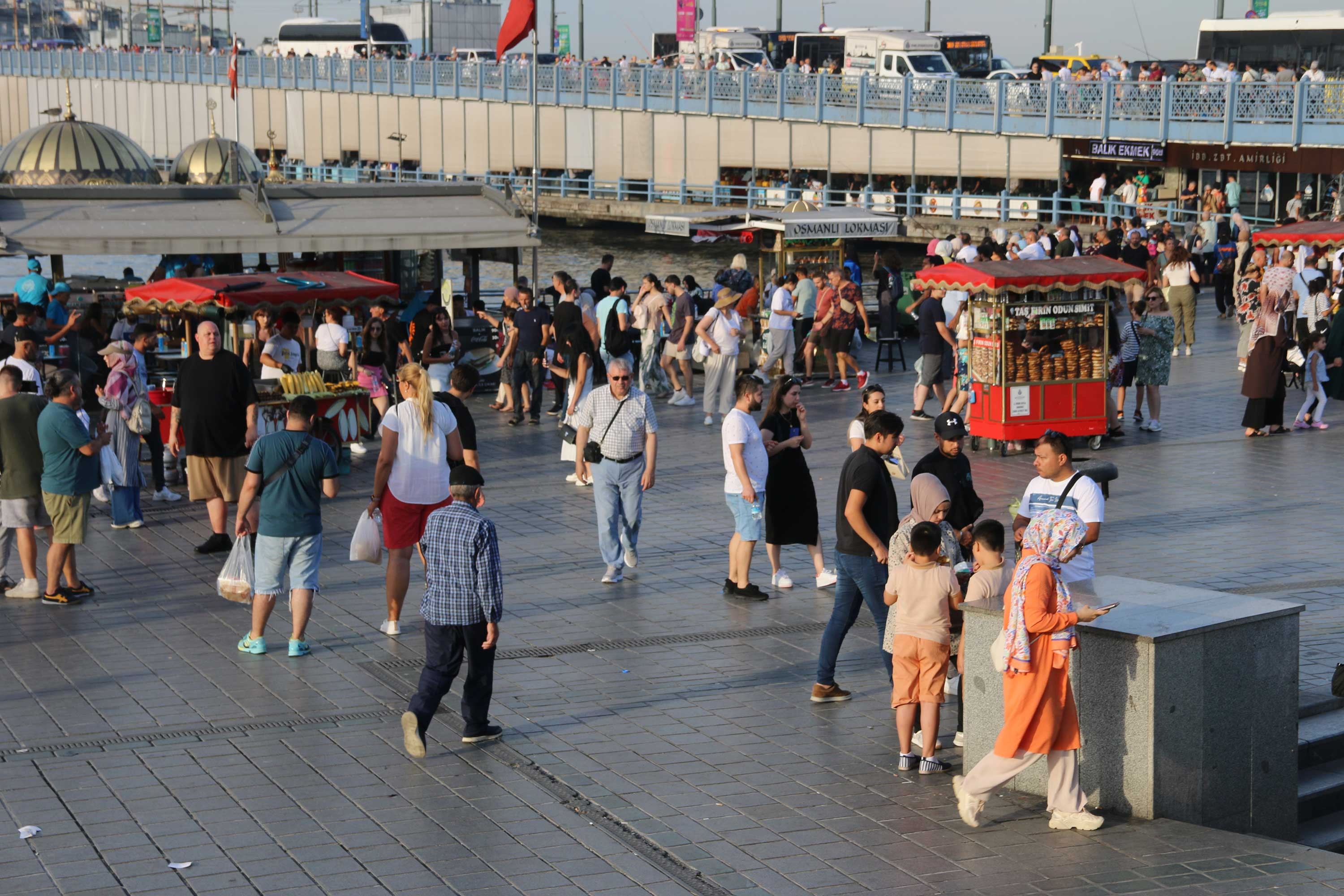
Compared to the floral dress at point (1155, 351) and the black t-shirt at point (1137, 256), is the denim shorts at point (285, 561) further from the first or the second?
the black t-shirt at point (1137, 256)

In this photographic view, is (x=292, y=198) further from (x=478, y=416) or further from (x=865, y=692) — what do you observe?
(x=865, y=692)

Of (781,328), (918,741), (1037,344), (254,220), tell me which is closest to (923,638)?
(918,741)

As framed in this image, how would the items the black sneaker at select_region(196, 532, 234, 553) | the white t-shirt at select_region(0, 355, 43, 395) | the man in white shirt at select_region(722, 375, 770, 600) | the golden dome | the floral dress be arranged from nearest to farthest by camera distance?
the man in white shirt at select_region(722, 375, 770, 600), the black sneaker at select_region(196, 532, 234, 553), the white t-shirt at select_region(0, 355, 43, 395), the floral dress, the golden dome

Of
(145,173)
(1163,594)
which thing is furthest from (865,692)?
(145,173)

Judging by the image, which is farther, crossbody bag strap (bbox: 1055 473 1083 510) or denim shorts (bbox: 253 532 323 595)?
denim shorts (bbox: 253 532 323 595)

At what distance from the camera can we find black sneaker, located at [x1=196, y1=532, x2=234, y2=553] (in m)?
12.3

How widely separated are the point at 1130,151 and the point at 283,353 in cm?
3176

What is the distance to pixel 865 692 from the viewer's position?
8.84 m

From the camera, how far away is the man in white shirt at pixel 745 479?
34.3 ft

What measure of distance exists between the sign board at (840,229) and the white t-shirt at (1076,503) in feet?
50.6

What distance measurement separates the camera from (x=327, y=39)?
87.8m

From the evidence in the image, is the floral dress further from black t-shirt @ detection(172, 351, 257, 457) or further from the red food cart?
black t-shirt @ detection(172, 351, 257, 457)

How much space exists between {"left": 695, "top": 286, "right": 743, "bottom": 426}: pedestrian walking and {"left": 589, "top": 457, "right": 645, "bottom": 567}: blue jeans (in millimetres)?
6726

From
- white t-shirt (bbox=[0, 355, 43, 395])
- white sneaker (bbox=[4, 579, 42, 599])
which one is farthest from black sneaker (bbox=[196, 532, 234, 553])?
white t-shirt (bbox=[0, 355, 43, 395])
